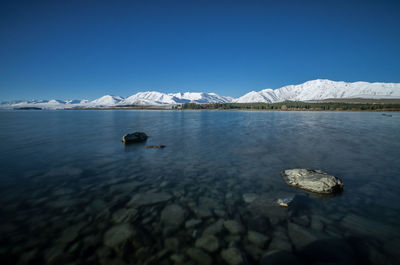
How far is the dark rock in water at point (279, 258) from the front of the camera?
17.3 ft

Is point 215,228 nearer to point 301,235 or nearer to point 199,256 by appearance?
A: point 199,256

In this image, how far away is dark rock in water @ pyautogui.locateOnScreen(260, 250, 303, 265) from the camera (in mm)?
5258

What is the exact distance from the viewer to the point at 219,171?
12.5 m

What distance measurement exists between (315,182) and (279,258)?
18.7ft

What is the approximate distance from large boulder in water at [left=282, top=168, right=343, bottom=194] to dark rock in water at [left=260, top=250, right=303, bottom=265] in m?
5.00

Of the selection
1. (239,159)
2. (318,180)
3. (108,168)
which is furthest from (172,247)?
(239,159)

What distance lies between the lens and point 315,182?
31.6ft

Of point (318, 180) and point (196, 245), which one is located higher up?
point (318, 180)

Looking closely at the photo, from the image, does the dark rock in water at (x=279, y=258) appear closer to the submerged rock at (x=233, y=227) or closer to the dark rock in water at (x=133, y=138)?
the submerged rock at (x=233, y=227)

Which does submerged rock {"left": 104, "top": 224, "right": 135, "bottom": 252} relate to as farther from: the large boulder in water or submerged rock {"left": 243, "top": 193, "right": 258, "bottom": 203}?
the large boulder in water

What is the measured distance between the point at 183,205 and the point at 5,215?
707 cm

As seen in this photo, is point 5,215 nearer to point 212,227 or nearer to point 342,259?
point 212,227

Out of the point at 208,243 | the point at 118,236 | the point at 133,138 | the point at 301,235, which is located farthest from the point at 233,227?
the point at 133,138

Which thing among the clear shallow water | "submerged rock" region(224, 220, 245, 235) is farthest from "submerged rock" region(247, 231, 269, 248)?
"submerged rock" region(224, 220, 245, 235)
